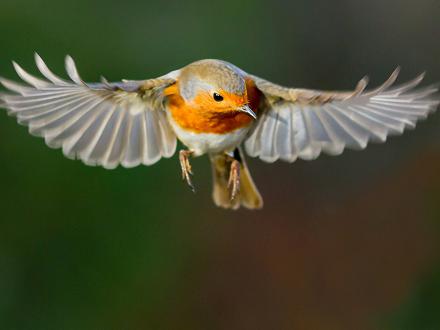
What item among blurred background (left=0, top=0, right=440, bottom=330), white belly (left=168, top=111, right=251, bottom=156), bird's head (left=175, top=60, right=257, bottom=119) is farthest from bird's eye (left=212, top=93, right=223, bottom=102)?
blurred background (left=0, top=0, right=440, bottom=330)

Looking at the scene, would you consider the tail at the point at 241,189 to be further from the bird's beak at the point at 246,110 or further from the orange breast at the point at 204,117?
the bird's beak at the point at 246,110

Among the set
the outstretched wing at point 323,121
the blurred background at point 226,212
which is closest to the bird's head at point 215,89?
the outstretched wing at point 323,121

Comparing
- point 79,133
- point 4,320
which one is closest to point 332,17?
point 4,320

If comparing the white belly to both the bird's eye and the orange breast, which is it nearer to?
the orange breast

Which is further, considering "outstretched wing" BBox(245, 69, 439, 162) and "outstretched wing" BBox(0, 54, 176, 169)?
"outstretched wing" BBox(245, 69, 439, 162)

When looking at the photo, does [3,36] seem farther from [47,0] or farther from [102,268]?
[102,268]
